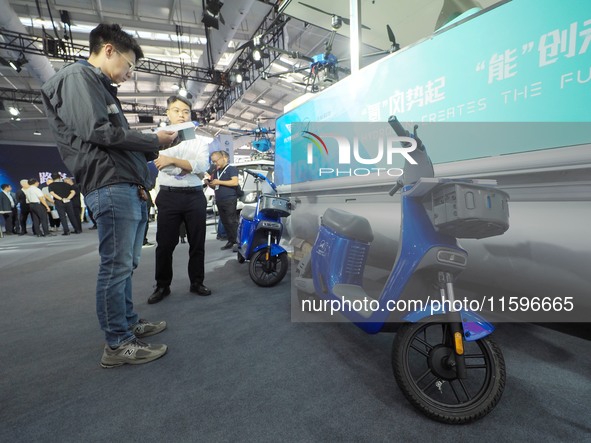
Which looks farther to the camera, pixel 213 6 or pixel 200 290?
pixel 213 6

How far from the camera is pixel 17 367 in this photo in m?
1.49

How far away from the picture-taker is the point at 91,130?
1.22 meters

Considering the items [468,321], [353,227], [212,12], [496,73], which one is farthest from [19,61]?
[468,321]

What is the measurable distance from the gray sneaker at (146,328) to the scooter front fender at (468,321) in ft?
4.83

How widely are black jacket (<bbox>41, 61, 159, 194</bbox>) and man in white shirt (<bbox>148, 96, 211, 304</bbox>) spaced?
0.70 meters

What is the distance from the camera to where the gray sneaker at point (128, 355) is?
145 centimetres

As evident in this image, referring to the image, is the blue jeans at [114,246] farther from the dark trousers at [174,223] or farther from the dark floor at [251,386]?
the dark trousers at [174,223]

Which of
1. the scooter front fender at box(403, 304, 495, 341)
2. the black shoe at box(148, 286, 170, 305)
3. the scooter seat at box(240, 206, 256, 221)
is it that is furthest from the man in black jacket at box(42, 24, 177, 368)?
the scooter seat at box(240, 206, 256, 221)

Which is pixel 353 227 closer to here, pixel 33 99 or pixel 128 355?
pixel 128 355

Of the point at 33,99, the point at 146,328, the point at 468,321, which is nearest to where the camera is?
the point at 468,321

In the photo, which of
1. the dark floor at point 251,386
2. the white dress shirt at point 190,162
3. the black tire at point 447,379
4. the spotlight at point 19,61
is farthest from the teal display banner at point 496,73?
the spotlight at point 19,61

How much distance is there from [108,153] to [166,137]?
27 centimetres

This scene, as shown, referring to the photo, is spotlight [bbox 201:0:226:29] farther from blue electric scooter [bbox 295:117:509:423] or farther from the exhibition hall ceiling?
blue electric scooter [bbox 295:117:509:423]

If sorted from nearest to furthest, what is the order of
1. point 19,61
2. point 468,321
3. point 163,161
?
point 468,321 < point 163,161 < point 19,61
